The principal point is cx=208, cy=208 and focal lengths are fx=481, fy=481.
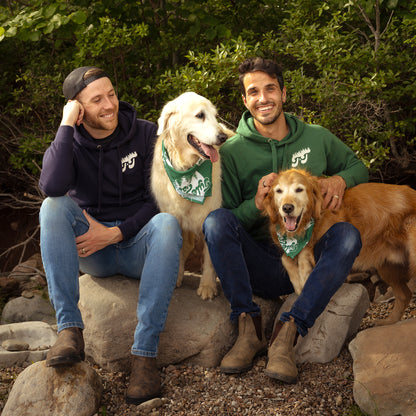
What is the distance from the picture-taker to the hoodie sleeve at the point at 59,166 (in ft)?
9.77

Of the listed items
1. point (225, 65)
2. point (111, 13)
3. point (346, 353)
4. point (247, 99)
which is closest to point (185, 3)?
point (111, 13)

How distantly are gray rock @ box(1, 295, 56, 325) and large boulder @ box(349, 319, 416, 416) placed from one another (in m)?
3.27

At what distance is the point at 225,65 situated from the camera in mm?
4301

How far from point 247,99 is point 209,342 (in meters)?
1.76

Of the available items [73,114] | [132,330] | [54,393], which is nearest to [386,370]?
[132,330]

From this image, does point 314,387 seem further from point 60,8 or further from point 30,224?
point 30,224

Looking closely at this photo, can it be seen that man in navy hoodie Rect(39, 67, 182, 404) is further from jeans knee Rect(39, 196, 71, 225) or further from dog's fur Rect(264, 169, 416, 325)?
dog's fur Rect(264, 169, 416, 325)

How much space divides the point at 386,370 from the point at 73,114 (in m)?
2.45

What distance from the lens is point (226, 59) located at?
4.21 metres

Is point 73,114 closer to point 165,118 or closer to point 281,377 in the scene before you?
point 165,118

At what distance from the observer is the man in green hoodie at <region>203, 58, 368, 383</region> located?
2896mm

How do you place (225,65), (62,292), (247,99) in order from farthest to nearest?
(225,65) → (247,99) → (62,292)

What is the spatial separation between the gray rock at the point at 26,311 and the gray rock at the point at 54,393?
2.25 m

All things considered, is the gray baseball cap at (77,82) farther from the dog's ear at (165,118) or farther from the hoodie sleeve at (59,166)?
the dog's ear at (165,118)
